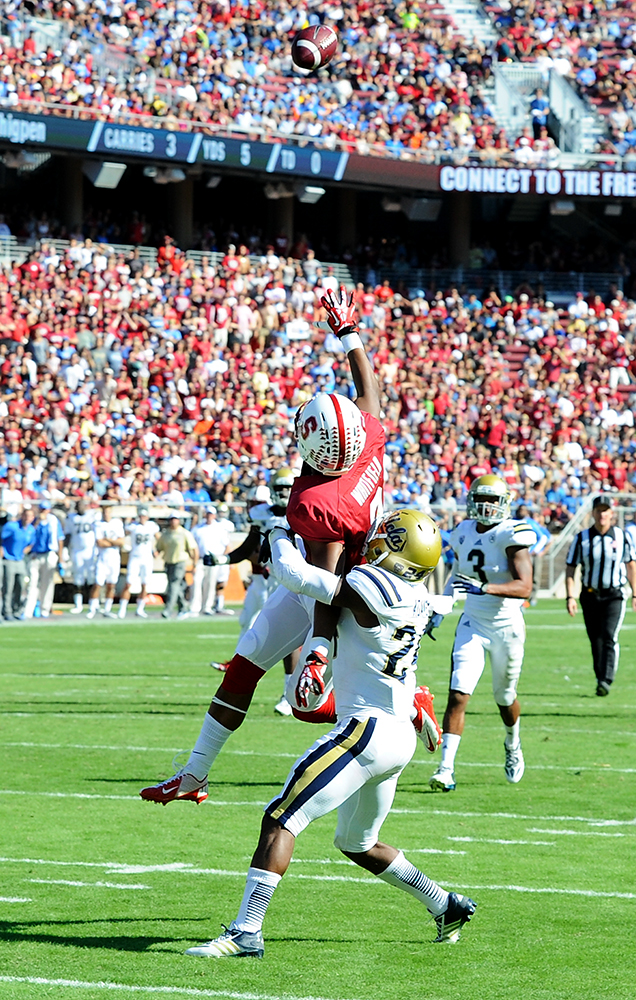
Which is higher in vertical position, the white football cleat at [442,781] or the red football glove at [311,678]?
the red football glove at [311,678]

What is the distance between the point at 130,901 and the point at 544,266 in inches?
1187

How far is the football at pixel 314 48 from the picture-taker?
927 centimetres

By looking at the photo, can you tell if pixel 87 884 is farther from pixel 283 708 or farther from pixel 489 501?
pixel 283 708

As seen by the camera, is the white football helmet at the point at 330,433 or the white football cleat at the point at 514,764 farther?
the white football cleat at the point at 514,764

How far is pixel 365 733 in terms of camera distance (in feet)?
15.9

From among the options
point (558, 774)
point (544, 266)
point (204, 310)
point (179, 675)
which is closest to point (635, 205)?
point (544, 266)

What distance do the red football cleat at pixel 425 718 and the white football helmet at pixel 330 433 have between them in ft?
2.80

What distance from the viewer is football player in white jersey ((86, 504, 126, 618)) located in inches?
838

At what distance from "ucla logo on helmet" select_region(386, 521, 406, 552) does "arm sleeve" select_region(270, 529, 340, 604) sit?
8.1 inches

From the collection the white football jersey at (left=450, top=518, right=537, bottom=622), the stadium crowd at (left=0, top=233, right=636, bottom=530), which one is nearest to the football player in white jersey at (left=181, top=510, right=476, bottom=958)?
the white football jersey at (left=450, top=518, right=537, bottom=622)

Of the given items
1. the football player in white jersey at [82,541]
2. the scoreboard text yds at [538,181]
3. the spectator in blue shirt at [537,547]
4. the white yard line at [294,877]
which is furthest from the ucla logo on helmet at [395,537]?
the scoreboard text yds at [538,181]

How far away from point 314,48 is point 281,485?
3825 mm

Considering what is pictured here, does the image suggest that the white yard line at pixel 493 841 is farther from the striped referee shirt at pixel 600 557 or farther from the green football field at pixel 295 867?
the striped referee shirt at pixel 600 557

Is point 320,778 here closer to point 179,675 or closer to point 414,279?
point 179,675
